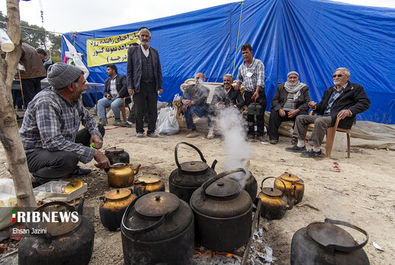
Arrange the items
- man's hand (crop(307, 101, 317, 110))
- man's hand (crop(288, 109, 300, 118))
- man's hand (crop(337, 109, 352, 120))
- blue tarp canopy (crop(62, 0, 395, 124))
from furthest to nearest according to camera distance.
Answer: blue tarp canopy (crop(62, 0, 395, 124)) → man's hand (crop(288, 109, 300, 118)) → man's hand (crop(307, 101, 317, 110)) → man's hand (crop(337, 109, 352, 120))

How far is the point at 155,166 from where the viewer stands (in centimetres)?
351

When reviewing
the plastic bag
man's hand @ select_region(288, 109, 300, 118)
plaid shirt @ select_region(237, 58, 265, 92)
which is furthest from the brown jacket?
man's hand @ select_region(288, 109, 300, 118)

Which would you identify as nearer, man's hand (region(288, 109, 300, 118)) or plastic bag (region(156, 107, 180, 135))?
man's hand (region(288, 109, 300, 118))

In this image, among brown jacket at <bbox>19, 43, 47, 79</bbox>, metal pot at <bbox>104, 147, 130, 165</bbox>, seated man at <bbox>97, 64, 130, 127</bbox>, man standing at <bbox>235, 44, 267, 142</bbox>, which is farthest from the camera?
seated man at <bbox>97, 64, 130, 127</bbox>

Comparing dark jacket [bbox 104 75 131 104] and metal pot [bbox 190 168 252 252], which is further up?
dark jacket [bbox 104 75 131 104]

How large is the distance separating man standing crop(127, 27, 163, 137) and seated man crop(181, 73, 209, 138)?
0.89 metres

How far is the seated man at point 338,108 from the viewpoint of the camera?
388 cm

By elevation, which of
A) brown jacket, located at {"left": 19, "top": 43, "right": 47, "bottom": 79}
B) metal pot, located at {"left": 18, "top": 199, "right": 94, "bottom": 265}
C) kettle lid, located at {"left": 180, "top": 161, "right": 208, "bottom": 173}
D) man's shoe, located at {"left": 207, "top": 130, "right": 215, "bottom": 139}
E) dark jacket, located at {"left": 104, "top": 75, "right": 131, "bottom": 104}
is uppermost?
brown jacket, located at {"left": 19, "top": 43, "right": 47, "bottom": 79}

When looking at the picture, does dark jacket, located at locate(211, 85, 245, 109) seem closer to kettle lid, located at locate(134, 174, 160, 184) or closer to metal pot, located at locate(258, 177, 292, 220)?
metal pot, located at locate(258, 177, 292, 220)

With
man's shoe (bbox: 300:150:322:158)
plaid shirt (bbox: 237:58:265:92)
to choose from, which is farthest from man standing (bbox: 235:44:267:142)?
man's shoe (bbox: 300:150:322:158)

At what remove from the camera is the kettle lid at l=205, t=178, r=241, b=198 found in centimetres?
152

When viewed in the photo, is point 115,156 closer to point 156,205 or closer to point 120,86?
point 156,205

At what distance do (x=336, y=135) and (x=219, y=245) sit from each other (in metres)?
4.03

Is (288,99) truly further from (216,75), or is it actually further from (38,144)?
(38,144)
